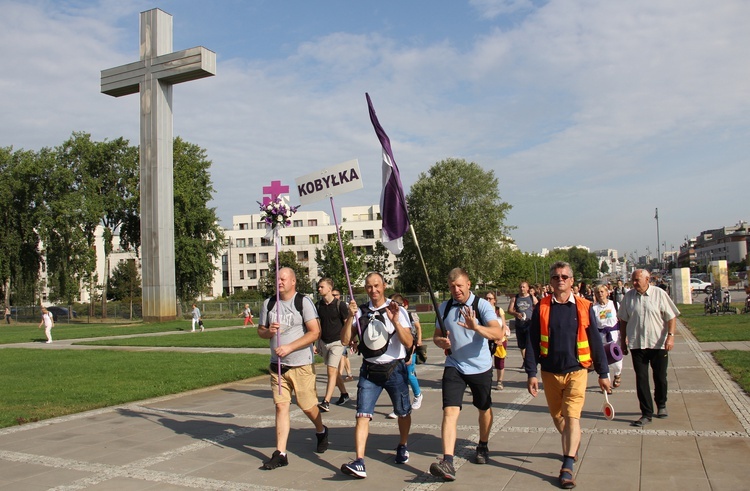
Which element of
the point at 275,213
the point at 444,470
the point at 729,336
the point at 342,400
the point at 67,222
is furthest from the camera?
the point at 67,222

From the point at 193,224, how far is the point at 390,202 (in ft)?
170

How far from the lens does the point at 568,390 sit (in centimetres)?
514

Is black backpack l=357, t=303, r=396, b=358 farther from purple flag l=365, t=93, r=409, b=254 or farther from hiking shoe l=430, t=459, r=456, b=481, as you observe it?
hiking shoe l=430, t=459, r=456, b=481

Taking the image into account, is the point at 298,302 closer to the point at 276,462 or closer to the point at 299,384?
the point at 299,384

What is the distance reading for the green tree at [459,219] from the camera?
54250mm

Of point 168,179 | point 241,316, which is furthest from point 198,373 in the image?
point 241,316

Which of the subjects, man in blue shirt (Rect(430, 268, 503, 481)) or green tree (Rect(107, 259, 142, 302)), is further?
green tree (Rect(107, 259, 142, 302))

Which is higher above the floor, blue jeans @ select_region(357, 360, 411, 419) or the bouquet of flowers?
the bouquet of flowers

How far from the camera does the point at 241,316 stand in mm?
51188

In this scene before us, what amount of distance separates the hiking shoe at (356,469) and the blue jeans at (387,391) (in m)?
0.40

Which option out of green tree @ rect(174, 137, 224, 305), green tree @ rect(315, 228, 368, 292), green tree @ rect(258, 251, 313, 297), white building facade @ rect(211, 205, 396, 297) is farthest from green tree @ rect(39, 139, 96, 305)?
white building facade @ rect(211, 205, 396, 297)

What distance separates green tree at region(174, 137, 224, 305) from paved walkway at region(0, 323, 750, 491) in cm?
4724

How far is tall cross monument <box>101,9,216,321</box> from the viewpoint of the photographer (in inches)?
1350

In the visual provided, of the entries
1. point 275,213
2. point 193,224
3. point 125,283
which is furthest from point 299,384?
point 125,283
